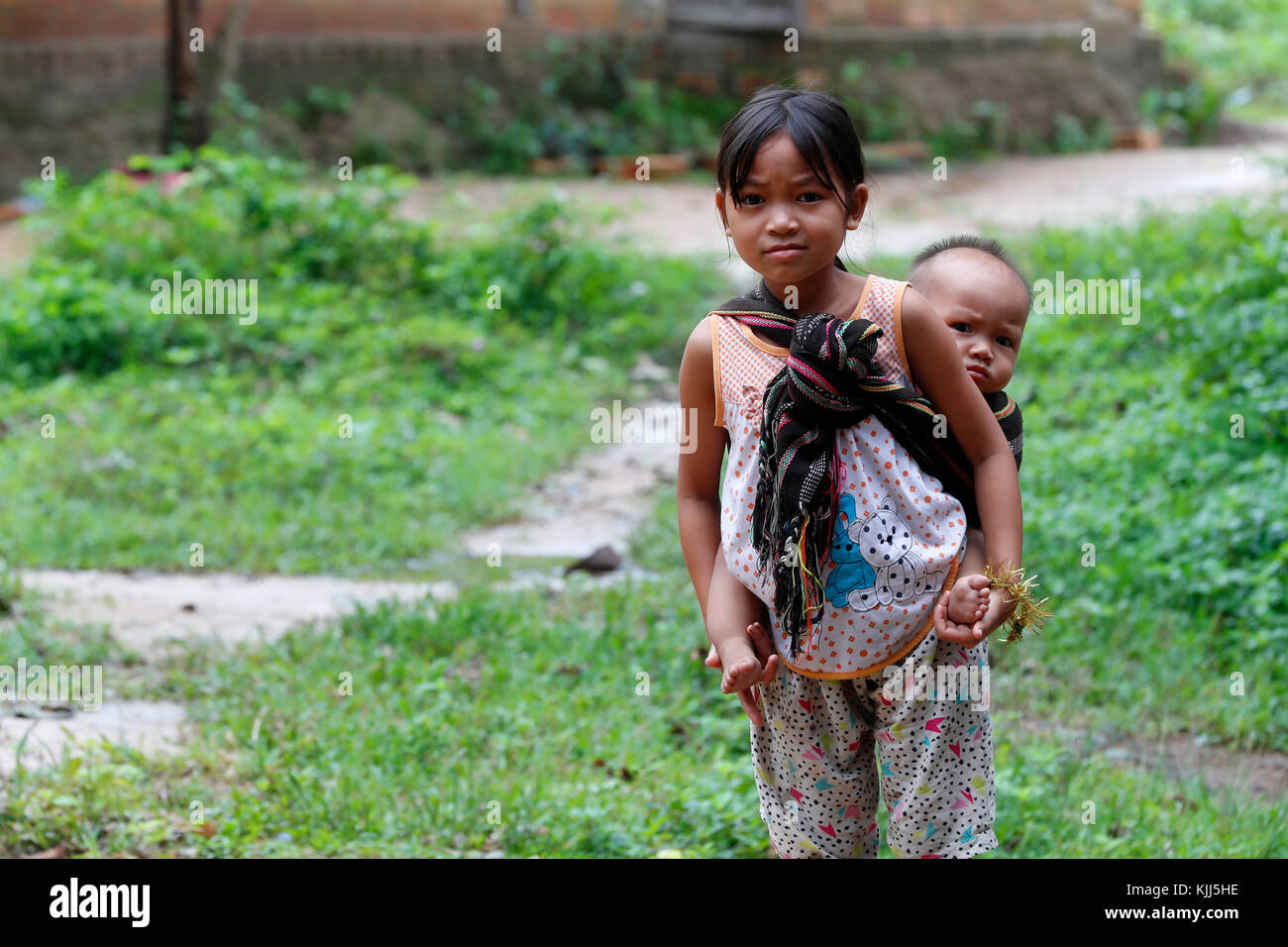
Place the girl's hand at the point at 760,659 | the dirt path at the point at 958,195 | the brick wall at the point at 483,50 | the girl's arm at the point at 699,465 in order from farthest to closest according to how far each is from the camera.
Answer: the brick wall at the point at 483,50
the dirt path at the point at 958,195
the girl's arm at the point at 699,465
the girl's hand at the point at 760,659

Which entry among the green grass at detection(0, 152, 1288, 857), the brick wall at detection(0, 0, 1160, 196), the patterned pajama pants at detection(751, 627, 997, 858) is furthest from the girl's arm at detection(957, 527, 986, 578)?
the brick wall at detection(0, 0, 1160, 196)

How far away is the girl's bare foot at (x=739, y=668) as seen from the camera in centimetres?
207

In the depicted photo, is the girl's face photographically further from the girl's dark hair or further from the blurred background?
the blurred background

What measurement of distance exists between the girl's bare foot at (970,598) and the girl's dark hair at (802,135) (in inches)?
24.9

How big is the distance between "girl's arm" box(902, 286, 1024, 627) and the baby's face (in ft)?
0.32

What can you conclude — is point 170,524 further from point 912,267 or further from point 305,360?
point 912,267

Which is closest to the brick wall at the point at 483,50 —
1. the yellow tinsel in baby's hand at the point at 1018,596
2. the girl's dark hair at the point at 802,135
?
the girl's dark hair at the point at 802,135

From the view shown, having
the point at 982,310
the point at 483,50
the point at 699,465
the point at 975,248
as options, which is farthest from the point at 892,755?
the point at 483,50

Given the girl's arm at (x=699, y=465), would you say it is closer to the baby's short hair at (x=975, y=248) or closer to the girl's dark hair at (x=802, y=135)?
the girl's dark hair at (x=802, y=135)

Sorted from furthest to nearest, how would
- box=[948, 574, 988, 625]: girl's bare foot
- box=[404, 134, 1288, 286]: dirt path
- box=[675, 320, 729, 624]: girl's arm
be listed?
box=[404, 134, 1288, 286]: dirt path, box=[675, 320, 729, 624]: girl's arm, box=[948, 574, 988, 625]: girl's bare foot

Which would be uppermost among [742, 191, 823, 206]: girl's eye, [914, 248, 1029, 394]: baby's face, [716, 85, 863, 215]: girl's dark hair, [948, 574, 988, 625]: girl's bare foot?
[716, 85, 863, 215]: girl's dark hair

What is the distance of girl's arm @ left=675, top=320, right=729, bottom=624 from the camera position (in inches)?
87.8

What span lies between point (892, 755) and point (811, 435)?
1.90 ft

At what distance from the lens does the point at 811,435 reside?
204 cm
